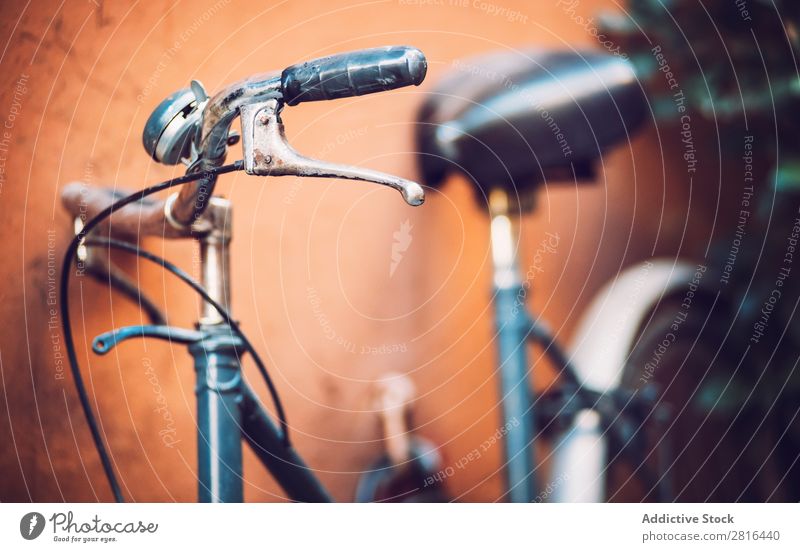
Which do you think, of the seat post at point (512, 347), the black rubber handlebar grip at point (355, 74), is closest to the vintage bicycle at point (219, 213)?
the black rubber handlebar grip at point (355, 74)

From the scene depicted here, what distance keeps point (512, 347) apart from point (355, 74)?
0.34 metres

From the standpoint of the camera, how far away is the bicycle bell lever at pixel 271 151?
34 cm

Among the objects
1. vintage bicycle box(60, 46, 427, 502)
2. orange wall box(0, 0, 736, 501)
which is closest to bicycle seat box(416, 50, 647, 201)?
orange wall box(0, 0, 736, 501)

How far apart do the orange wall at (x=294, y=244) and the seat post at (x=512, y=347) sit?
2 centimetres

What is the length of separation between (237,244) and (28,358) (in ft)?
0.59

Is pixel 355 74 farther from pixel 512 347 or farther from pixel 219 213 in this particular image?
pixel 512 347

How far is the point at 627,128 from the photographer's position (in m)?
0.60

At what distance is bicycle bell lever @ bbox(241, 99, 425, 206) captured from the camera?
34 centimetres

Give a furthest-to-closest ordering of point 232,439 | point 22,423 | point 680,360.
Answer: point 680,360, point 22,423, point 232,439

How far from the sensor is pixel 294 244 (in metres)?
0.61

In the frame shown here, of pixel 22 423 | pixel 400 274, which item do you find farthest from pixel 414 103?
pixel 22 423
